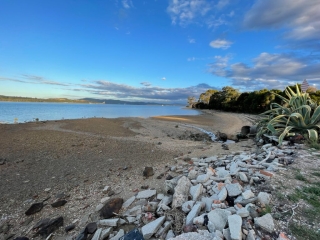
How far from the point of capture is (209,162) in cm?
473

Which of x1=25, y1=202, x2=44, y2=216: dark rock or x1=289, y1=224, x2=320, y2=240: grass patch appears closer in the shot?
x1=289, y1=224, x2=320, y2=240: grass patch

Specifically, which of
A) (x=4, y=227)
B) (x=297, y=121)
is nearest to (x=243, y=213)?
(x=4, y=227)

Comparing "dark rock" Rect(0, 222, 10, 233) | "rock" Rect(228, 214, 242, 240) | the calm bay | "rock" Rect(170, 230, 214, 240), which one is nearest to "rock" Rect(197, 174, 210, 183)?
"rock" Rect(228, 214, 242, 240)

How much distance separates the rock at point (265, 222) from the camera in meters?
1.92

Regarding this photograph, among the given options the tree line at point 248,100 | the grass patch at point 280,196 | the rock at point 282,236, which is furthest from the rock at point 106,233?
the tree line at point 248,100

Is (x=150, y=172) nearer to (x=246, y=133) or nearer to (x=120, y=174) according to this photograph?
(x=120, y=174)

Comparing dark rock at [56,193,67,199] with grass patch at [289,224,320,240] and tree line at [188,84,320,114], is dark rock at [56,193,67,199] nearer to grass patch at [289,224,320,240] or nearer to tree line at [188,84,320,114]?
grass patch at [289,224,320,240]

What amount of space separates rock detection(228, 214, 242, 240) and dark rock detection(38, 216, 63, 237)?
2643 mm

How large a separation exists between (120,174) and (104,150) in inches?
112

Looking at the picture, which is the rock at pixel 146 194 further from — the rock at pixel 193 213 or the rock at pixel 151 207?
the rock at pixel 193 213

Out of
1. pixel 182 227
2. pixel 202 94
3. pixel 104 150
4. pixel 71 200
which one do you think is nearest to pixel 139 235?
pixel 182 227

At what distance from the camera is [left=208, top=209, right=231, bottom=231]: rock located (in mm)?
1991

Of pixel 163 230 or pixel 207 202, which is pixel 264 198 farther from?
pixel 163 230

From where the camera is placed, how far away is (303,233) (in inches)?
75.0
